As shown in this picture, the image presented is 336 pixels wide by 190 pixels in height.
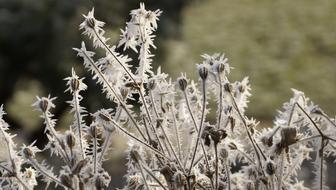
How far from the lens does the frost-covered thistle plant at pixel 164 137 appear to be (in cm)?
99

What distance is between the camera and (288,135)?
0.96 m

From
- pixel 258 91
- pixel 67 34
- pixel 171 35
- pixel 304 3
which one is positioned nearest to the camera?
pixel 67 34

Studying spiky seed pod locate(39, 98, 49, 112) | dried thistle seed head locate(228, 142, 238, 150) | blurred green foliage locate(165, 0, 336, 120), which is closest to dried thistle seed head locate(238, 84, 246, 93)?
dried thistle seed head locate(228, 142, 238, 150)

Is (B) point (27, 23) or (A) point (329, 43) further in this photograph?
(A) point (329, 43)

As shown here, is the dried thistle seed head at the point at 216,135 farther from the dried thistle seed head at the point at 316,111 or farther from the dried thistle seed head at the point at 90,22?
the dried thistle seed head at the point at 90,22

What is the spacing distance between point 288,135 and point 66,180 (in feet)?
1.03

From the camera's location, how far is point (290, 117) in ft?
3.32

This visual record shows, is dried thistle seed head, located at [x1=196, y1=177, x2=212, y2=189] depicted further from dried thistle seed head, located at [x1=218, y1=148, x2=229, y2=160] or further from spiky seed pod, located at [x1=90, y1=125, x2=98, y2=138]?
spiky seed pod, located at [x1=90, y1=125, x2=98, y2=138]

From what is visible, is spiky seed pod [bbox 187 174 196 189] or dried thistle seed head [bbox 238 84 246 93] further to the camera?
dried thistle seed head [bbox 238 84 246 93]

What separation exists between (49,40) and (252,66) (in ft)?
17.3

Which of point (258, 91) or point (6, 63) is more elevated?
point (258, 91)

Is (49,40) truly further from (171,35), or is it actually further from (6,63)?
(171,35)

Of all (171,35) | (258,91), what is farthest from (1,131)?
(258,91)

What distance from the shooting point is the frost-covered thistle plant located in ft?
3.26
